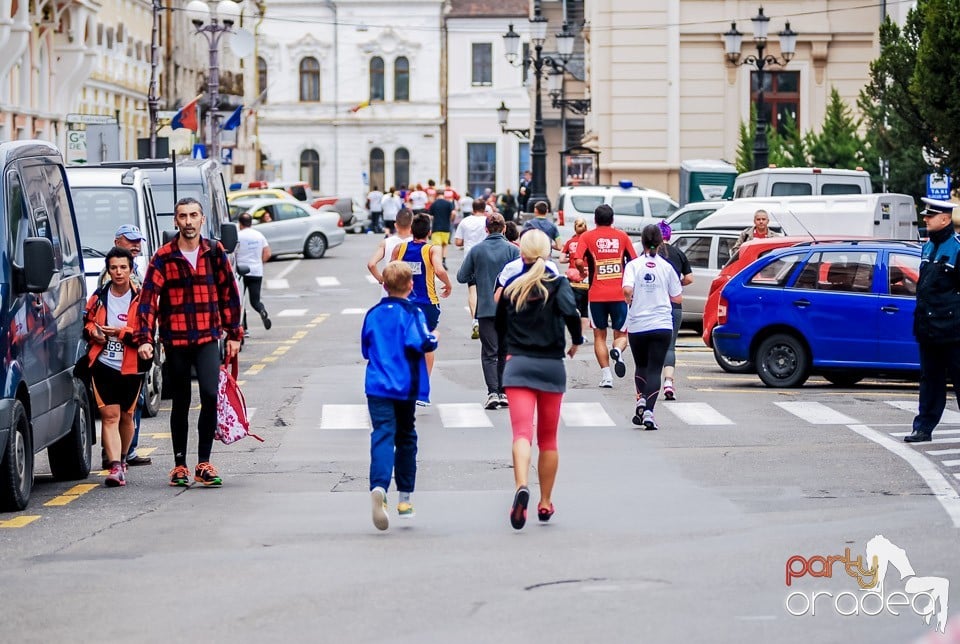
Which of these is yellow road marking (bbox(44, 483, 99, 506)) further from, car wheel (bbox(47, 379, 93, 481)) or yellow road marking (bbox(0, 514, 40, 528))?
yellow road marking (bbox(0, 514, 40, 528))

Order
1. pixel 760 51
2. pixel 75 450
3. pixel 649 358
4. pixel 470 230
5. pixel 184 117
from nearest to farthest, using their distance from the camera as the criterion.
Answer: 1. pixel 75 450
2. pixel 649 358
3. pixel 470 230
4. pixel 760 51
5. pixel 184 117

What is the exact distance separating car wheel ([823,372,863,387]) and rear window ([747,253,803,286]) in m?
1.25

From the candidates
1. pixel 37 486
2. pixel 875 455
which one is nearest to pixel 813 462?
pixel 875 455

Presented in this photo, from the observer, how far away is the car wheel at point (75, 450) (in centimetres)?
1341

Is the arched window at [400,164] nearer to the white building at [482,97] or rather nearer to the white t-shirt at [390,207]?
the white building at [482,97]

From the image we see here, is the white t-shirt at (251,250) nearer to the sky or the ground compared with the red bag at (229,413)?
nearer to the sky

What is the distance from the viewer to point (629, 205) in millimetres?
41469

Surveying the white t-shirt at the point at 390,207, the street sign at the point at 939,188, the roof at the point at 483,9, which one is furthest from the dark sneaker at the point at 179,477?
the roof at the point at 483,9

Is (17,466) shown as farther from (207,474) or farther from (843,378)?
(843,378)

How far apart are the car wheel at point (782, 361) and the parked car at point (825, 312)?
1 cm

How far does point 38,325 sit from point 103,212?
25.4 feet

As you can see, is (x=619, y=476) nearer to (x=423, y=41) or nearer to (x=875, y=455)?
(x=875, y=455)

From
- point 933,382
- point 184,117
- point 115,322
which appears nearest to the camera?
point 115,322

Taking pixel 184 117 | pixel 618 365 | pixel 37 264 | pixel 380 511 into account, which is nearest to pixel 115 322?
pixel 37 264
